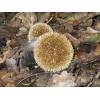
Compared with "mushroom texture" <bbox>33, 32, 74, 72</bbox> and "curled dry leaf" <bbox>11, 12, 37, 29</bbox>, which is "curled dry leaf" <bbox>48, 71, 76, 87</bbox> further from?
"curled dry leaf" <bbox>11, 12, 37, 29</bbox>

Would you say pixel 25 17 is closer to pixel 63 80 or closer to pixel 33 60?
pixel 33 60

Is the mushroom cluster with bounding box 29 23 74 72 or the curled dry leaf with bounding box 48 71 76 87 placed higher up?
the mushroom cluster with bounding box 29 23 74 72

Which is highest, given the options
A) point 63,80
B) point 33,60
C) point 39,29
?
point 39,29

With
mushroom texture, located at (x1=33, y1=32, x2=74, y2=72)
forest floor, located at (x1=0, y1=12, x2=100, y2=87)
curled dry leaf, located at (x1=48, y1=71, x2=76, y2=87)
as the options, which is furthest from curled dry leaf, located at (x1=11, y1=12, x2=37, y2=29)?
curled dry leaf, located at (x1=48, y1=71, x2=76, y2=87)

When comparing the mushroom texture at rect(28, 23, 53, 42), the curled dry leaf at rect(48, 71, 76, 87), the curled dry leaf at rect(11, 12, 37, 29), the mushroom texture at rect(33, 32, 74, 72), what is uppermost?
the curled dry leaf at rect(11, 12, 37, 29)

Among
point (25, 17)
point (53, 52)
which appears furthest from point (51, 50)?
point (25, 17)
